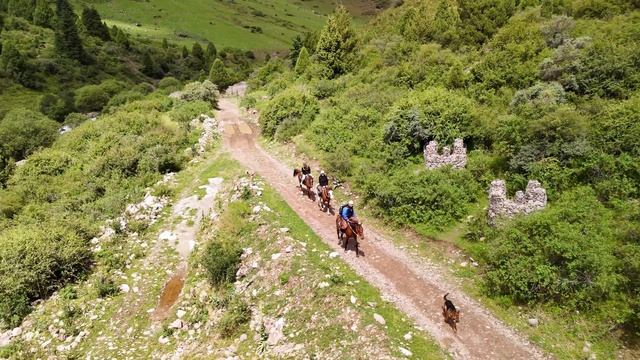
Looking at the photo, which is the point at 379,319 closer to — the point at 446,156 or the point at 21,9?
the point at 446,156

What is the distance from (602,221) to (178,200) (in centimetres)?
2378

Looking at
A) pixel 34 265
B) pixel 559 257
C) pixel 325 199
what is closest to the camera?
pixel 559 257

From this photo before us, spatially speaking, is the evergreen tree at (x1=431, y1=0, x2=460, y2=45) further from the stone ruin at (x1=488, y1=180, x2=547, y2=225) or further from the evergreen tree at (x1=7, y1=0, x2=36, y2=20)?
the evergreen tree at (x1=7, y1=0, x2=36, y2=20)

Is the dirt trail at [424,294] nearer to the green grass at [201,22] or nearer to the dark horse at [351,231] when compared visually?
the dark horse at [351,231]

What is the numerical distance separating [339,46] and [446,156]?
2743cm

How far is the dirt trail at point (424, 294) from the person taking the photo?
44.9 feet

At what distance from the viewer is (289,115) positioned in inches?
1467

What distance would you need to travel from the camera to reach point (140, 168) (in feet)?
107

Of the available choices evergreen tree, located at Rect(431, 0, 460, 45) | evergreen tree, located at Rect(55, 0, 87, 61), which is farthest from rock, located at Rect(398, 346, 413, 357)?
evergreen tree, located at Rect(55, 0, 87, 61)

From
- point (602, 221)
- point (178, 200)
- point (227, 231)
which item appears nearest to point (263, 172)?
point (178, 200)

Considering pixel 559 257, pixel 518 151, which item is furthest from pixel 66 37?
pixel 559 257

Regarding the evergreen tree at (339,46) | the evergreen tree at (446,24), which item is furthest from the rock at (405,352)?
the evergreen tree at (339,46)

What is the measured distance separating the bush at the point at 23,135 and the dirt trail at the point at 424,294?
41.3 metres

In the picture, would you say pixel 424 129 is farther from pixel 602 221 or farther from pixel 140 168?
pixel 140 168
